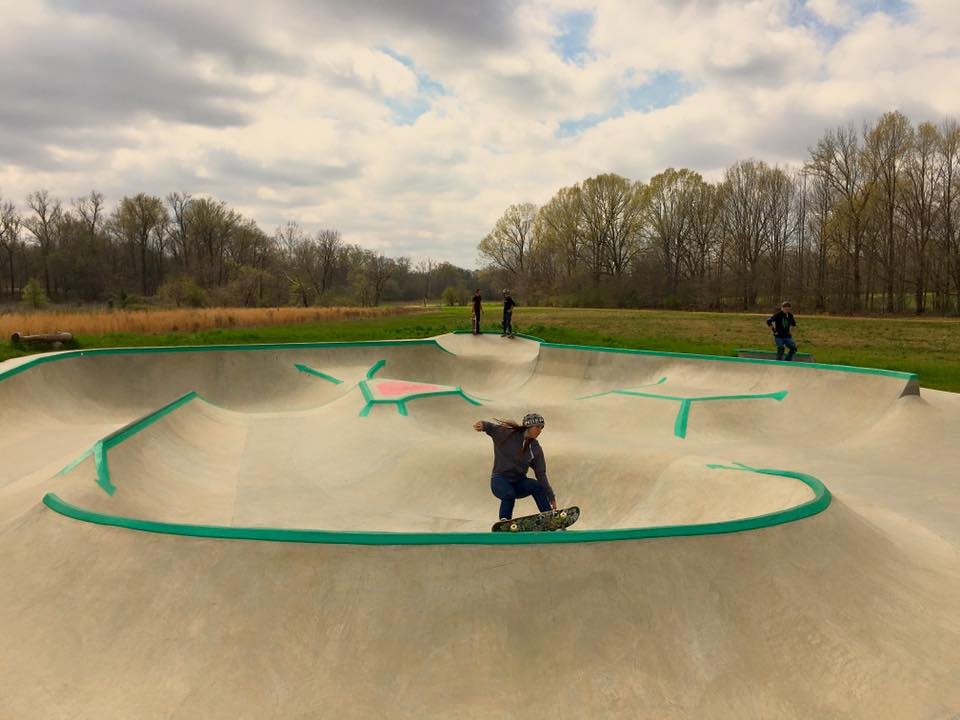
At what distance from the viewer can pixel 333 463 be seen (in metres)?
8.98

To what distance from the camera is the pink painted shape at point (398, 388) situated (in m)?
11.3

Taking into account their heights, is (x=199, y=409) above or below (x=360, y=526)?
above

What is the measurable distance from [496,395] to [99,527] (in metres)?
12.6

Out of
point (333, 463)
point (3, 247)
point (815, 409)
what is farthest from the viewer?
point (3, 247)

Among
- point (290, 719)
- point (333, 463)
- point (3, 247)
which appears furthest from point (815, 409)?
point (3, 247)

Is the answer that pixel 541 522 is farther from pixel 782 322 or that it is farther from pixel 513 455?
pixel 782 322

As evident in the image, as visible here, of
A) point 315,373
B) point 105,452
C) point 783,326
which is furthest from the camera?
point 315,373

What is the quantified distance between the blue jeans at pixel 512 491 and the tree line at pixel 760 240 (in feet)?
151

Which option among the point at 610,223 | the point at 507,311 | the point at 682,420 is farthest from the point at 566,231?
the point at 682,420

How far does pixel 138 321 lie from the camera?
79.9ft

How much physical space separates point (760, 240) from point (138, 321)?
53213 millimetres

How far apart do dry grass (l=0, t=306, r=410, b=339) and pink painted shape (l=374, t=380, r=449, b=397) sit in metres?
16.4

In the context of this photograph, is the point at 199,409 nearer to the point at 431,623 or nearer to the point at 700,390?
the point at 431,623

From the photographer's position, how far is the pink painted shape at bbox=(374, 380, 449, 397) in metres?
11.3
